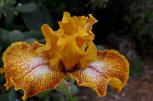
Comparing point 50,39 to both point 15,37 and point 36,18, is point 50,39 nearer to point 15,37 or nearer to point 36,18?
point 15,37

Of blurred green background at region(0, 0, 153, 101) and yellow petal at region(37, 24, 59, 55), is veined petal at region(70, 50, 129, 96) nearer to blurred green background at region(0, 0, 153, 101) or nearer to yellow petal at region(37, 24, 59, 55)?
yellow petal at region(37, 24, 59, 55)

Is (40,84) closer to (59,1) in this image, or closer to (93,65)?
(93,65)

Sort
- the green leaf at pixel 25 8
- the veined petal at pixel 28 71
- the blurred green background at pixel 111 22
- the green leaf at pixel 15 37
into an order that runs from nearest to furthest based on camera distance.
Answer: the veined petal at pixel 28 71 < the green leaf at pixel 15 37 < the green leaf at pixel 25 8 < the blurred green background at pixel 111 22

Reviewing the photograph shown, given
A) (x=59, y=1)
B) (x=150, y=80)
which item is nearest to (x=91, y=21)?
(x=150, y=80)

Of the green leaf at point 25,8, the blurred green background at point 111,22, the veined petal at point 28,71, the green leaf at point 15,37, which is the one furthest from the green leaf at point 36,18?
the veined petal at point 28,71

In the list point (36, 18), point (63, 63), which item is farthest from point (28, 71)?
point (36, 18)

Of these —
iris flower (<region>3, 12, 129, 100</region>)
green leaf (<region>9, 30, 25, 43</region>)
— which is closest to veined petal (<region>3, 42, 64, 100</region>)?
iris flower (<region>3, 12, 129, 100</region>)

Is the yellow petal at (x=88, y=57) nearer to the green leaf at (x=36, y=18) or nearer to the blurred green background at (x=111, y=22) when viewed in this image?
the blurred green background at (x=111, y=22)
